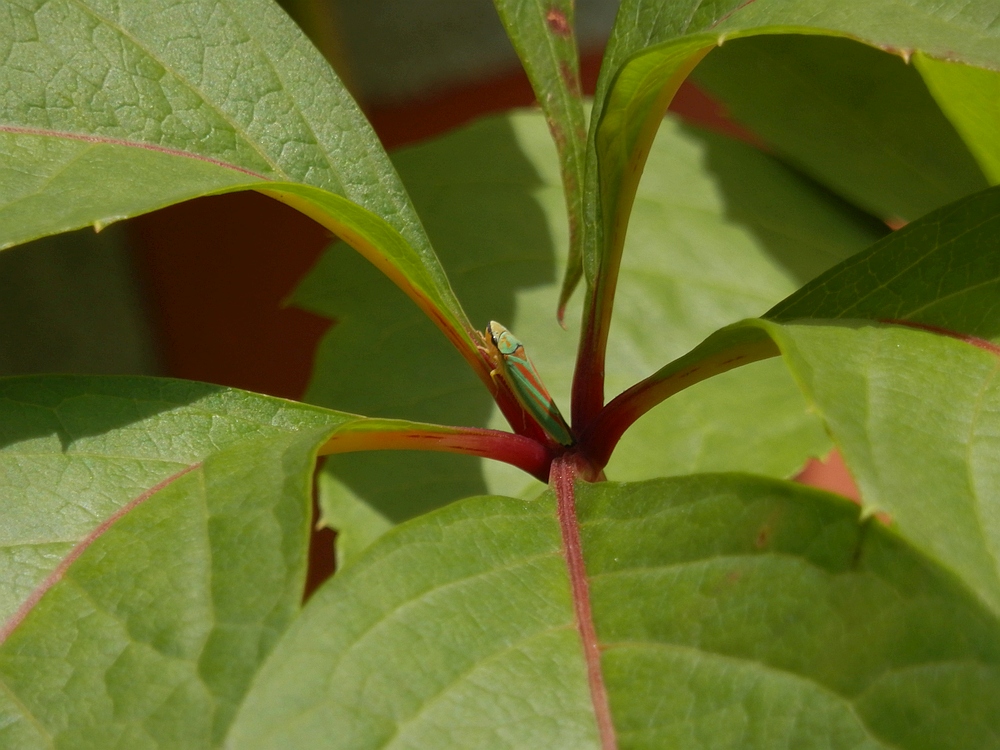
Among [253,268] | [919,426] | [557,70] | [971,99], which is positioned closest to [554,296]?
[557,70]

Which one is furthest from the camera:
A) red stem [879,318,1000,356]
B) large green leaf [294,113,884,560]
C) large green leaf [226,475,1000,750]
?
large green leaf [294,113,884,560]

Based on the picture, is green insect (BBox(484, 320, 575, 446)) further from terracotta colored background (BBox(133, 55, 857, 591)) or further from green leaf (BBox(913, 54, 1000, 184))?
terracotta colored background (BBox(133, 55, 857, 591))

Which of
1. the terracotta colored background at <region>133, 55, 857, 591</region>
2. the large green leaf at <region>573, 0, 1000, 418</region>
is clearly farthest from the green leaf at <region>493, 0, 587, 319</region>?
the terracotta colored background at <region>133, 55, 857, 591</region>

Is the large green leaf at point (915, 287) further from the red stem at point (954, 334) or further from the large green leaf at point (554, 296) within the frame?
the large green leaf at point (554, 296)

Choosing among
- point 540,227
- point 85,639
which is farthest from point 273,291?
point 85,639

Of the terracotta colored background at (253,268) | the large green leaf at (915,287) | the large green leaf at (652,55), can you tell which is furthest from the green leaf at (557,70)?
the terracotta colored background at (253,268)

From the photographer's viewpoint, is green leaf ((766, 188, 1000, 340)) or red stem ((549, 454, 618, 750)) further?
green leaf ((766, 188, 1000, 340))

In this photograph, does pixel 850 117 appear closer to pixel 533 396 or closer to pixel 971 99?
pixel 971 99
